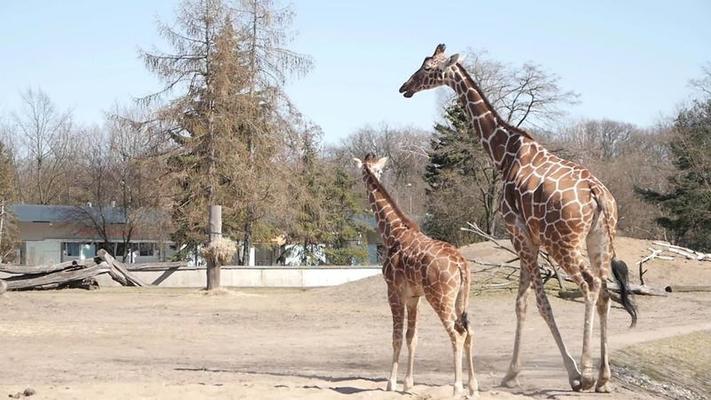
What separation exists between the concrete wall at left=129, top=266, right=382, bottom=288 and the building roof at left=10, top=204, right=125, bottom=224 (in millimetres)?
24101

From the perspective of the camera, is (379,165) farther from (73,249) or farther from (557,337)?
(73,249)

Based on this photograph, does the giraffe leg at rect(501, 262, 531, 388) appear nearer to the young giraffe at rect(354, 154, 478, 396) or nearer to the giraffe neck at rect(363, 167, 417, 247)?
the young giraffe at rect(354, 154, 478, 396)

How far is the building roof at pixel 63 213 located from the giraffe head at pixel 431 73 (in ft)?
170

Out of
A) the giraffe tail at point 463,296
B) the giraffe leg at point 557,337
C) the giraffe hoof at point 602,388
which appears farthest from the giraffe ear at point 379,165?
the giraffe hoof at point 602,388

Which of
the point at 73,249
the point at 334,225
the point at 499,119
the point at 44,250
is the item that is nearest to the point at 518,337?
the point at 499,119

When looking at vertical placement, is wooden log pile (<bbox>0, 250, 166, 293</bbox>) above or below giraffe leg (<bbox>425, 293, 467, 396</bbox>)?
above

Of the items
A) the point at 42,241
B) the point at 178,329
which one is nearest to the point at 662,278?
the point at 178,329

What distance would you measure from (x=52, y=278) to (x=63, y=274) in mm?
470

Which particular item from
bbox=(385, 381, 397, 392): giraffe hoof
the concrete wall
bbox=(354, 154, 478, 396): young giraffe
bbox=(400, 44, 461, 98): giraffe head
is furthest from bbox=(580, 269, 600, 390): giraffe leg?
the concrete wall

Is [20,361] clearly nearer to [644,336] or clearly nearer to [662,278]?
[644,336]

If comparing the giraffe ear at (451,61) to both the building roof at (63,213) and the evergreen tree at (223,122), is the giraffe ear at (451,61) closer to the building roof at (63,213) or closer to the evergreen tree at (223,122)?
the evergreen tree at (223,122)

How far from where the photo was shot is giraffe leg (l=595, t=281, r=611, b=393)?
36.7 feet

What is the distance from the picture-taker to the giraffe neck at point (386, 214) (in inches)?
444

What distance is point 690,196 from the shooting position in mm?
49719
